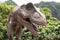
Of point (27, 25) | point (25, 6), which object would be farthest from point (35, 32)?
point (25, 6)

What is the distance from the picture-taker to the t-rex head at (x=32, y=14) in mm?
1879

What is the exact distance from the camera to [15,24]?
6.79ft

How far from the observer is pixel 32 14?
1929 mm

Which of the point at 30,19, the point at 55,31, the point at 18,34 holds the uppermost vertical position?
the point at 30,19

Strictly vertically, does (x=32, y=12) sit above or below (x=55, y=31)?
above

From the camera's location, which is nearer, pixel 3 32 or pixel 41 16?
pixel 41 16

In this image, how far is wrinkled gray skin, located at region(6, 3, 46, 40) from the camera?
1.90 metres

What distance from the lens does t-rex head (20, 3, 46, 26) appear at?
188cm

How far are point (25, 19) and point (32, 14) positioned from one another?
3.6 inches

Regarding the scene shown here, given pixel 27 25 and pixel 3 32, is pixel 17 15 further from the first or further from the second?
pixel 3 32

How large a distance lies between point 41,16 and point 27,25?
0.14 metres

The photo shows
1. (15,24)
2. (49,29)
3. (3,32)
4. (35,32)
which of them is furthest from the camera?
(49,29)

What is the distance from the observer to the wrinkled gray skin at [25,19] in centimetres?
190

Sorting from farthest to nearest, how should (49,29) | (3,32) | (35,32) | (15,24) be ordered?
1. (49,29)
2. (3,32)
3. (15,24)
4. (35,32)
